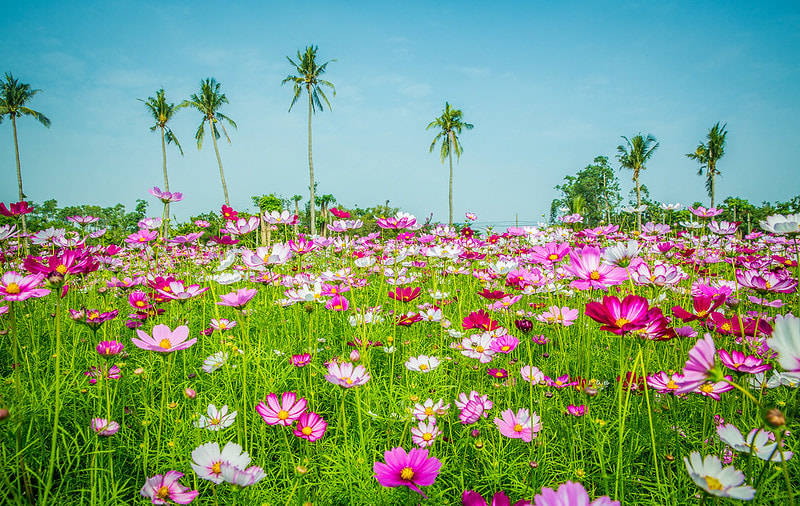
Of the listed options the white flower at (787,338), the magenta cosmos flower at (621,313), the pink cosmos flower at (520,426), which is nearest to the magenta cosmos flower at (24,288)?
the pink cosmos flower at (520,426)

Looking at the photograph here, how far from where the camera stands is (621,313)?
85 cm

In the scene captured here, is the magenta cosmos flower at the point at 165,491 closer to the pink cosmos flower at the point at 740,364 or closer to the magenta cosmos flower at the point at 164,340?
the magenta cosmos flower at the point at 164,340

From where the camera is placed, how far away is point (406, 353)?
5.82 ft

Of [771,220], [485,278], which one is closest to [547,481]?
[771,220]

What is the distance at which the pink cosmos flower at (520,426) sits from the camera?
3.30ft

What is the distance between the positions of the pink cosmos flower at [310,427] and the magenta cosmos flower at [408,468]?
0.38 metres

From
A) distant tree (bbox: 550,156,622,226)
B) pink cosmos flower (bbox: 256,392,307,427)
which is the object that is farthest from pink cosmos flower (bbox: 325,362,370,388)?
distant tree (bbox: 550,156,622,226)

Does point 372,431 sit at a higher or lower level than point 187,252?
lower

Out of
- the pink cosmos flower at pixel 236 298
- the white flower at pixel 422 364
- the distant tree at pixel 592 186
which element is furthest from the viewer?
the distant tree at pixel 592 186

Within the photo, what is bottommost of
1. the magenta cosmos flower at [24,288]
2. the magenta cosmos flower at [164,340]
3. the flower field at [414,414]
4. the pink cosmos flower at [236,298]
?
the flower field at [414,414]

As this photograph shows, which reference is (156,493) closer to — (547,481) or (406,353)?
(547,481)

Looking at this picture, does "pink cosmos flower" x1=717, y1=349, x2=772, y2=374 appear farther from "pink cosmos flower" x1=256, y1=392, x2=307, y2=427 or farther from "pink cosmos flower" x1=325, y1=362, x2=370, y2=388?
"pink cosmos flower" x1=256, y1=392, x2=307, y2=427

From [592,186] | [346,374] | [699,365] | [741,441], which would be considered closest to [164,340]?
[346,374]

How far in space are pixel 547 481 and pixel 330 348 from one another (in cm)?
118
